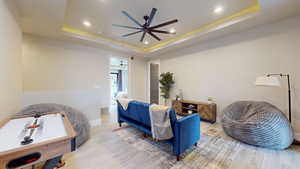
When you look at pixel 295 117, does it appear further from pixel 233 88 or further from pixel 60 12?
pixel 60 12

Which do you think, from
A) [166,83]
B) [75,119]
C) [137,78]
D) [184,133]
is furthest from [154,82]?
[184,133]

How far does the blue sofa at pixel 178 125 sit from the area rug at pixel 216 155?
7.6 inches

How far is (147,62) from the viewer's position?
646cm

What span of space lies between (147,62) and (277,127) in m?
5.39

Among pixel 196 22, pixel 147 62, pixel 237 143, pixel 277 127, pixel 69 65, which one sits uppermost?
pixel 196 22

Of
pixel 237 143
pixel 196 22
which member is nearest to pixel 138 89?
pixel 196 22

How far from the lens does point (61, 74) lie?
3.77m

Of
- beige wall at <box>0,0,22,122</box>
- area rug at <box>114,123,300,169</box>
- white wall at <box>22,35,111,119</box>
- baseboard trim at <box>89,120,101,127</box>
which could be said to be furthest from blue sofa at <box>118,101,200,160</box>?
beige wall at <box>0,0,22,122</box>

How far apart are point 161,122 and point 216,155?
1.21 metres

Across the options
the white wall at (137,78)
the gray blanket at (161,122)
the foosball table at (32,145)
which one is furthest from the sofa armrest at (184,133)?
the white wall at (137,78)

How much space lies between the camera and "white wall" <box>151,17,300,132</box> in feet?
8.90

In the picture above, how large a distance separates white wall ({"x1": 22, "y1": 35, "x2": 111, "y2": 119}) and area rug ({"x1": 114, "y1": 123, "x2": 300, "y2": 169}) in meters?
1.84

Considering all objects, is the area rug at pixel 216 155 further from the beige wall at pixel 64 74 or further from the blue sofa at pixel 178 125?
the beige wall at pixel 64 74

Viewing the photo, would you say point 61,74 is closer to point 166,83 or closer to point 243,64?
point 166,83
